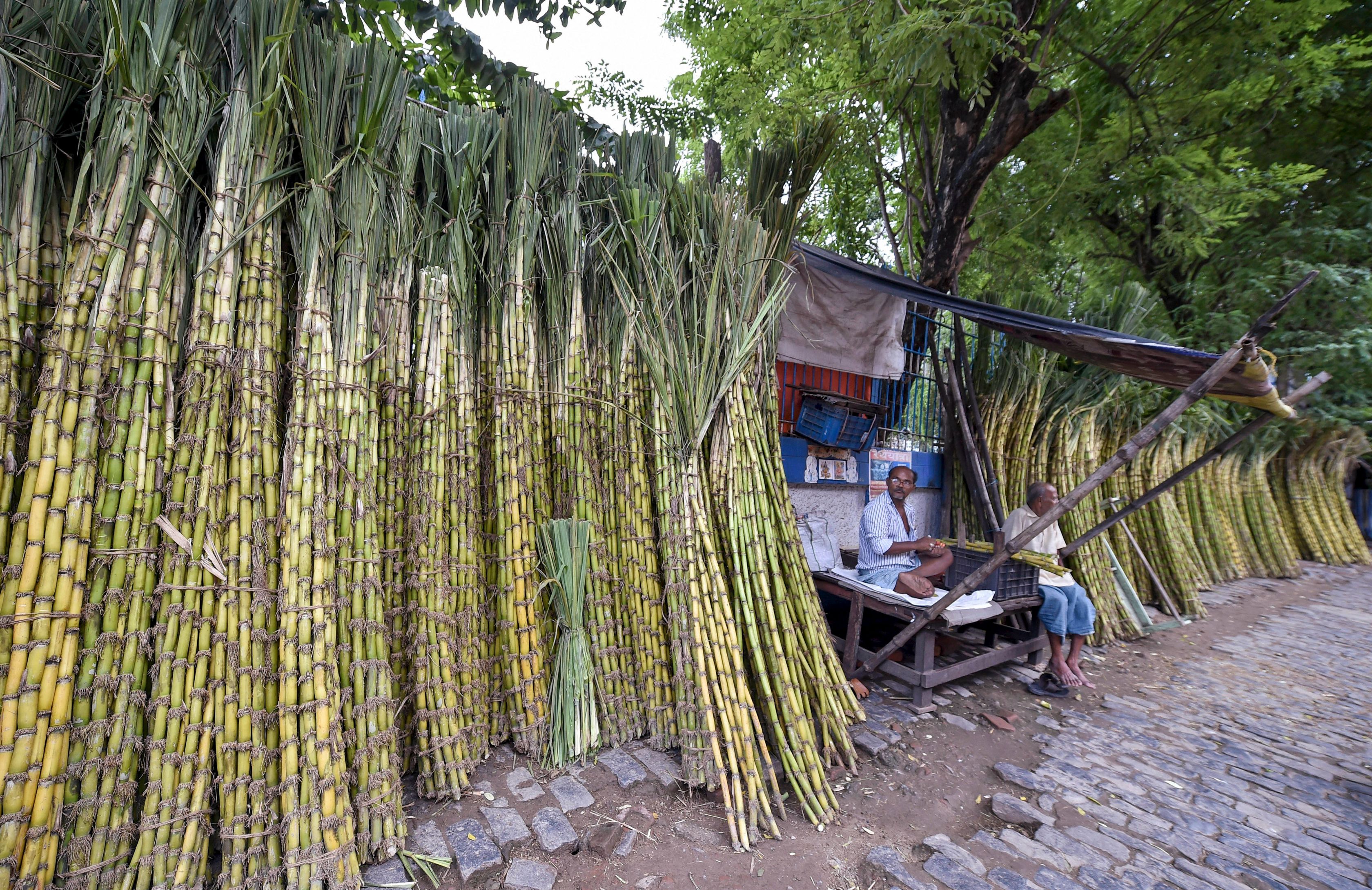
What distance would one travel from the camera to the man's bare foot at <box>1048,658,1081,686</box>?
4.28 metres

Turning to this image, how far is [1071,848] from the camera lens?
100 inches

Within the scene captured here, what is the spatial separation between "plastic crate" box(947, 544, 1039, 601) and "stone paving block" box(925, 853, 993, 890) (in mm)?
2086

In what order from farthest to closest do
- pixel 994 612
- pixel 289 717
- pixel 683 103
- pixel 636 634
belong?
pixel 683 103 < pixel 994 612 < pixel 636 634 < pixel 289 717

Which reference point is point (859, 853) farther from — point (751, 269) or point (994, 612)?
point (751, 269)

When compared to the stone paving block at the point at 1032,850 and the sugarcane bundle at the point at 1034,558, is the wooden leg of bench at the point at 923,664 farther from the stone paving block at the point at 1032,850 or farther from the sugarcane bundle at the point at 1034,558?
the stone paving block at the point at 1032,850

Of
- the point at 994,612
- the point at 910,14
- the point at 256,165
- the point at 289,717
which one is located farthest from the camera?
the point at 910,14

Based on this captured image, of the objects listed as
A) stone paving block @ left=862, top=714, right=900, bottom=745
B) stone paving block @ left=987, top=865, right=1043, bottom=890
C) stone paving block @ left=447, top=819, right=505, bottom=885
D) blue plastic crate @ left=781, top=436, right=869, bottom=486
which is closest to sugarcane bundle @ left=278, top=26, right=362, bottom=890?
stone paving block @ left=447, top=819, right=505, bottom=885

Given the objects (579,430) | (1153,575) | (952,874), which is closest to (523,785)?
(579,430)

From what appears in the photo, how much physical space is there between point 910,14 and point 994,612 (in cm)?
420

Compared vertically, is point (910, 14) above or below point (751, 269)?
above

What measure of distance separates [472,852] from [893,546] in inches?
118

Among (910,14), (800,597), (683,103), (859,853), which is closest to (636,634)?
(800,597)

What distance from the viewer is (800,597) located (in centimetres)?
311

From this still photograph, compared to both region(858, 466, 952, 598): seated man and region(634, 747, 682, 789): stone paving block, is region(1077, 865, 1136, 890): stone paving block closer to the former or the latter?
region(634, 747, 682, 789): stone paving block
